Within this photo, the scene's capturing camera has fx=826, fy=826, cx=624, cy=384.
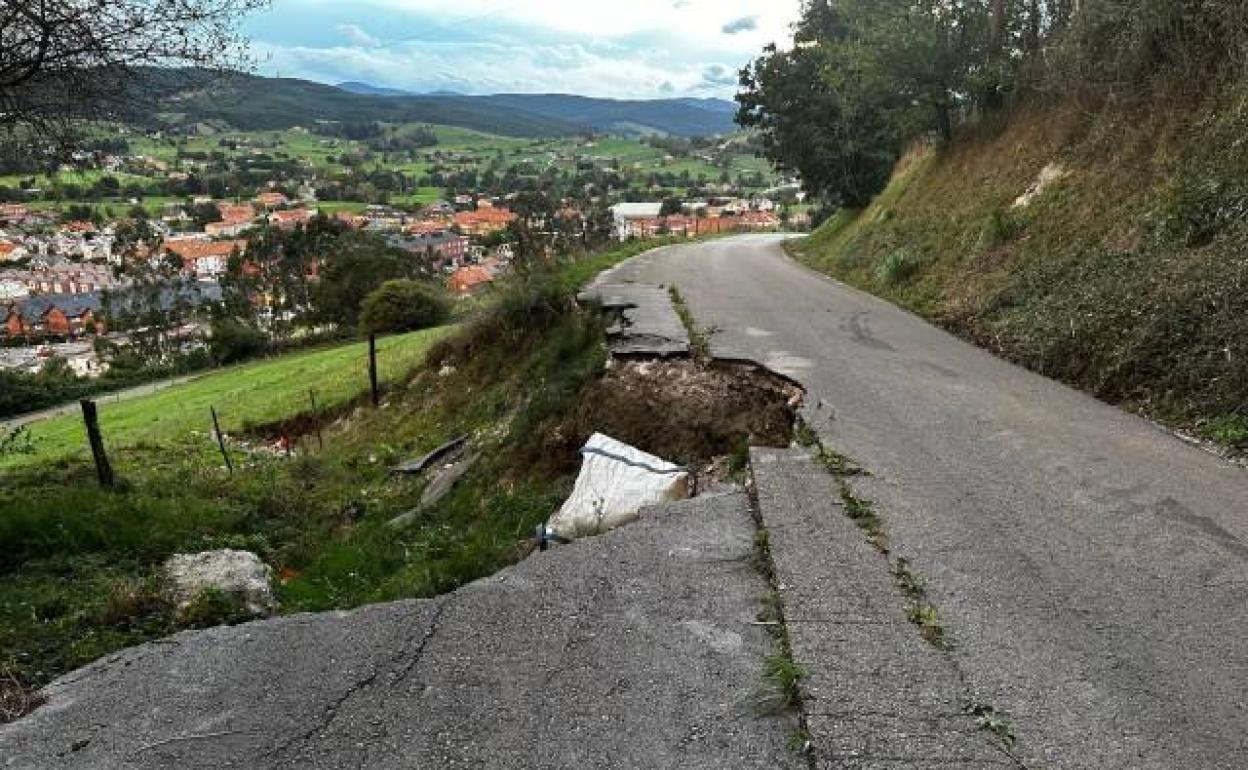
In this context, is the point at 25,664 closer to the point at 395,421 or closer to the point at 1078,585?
the point at 1078,585

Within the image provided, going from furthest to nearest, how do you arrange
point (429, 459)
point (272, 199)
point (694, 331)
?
point (272, 199) → point (429, 459) → point (694, 331)

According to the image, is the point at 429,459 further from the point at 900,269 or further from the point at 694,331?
the point at 900,269

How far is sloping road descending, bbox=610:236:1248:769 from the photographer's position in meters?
3.07

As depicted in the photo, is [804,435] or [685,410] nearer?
[804,435]

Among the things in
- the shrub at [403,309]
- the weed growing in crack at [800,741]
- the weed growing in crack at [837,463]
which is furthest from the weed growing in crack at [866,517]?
the shrub at [403,309]

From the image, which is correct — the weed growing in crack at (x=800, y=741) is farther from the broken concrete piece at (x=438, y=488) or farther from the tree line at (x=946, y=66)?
the tree line at (x=946, y=66)

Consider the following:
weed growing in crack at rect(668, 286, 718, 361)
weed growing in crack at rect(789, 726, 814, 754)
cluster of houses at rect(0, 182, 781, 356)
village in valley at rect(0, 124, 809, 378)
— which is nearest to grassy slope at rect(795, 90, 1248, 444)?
weed growing in crack at rect(668, 286, 718, 361)

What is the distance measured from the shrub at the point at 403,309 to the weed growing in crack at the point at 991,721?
102ft

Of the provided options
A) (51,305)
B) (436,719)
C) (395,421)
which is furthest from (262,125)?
(436,719)

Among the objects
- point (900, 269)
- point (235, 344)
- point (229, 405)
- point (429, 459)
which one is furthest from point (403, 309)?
point (429, 459)

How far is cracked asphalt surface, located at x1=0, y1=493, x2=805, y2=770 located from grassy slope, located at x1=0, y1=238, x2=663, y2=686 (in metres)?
0.83

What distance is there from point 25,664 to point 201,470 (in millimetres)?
8101

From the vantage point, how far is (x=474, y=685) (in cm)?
352

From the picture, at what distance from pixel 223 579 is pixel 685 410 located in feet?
12.7
